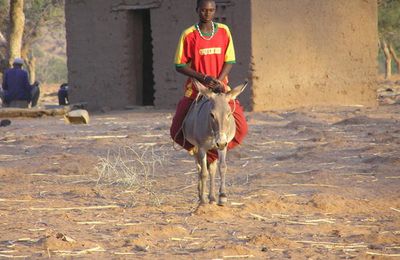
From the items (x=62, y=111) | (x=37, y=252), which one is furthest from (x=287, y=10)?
(x=37, y=252)

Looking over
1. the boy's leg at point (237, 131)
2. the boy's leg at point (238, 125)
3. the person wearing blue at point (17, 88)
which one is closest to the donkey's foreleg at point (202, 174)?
the boy's leg at point (237, 131)

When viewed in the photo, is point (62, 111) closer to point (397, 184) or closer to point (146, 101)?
point (146, 101)

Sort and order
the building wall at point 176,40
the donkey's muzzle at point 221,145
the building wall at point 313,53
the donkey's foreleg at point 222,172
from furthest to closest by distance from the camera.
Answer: the building wall at point 313,53 → the building wall at point 176,40 → the donkey's foreleg at point 222,172 → the donkey's muzzle at point 221,145

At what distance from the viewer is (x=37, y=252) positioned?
233 inches

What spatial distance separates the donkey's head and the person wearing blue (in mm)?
11573

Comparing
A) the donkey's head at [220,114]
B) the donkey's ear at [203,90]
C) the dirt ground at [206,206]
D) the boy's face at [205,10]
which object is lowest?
the dirt ground at [206,206]

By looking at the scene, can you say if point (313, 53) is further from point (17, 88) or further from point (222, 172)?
point (222, 172)

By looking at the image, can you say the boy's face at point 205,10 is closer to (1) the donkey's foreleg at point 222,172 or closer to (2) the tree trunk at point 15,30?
(1) the donkey's foreleg at point 222,172

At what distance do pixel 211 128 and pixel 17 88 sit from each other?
471 inches

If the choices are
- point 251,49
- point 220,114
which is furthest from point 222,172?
point 251,49

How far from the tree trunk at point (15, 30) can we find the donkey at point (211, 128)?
50.6 ft

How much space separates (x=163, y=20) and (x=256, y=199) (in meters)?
10.5

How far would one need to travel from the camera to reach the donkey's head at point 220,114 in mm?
7188

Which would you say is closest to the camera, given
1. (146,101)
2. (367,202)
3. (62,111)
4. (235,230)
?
(235,230)
